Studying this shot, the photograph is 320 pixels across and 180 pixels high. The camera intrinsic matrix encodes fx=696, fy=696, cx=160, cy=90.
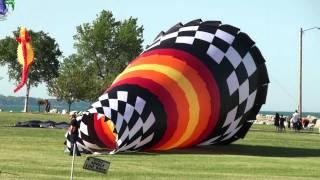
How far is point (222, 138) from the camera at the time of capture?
80.4 ft

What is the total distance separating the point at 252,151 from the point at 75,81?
56167 millimetres

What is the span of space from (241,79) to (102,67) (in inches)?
2260

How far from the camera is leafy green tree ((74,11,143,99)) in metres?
78.9

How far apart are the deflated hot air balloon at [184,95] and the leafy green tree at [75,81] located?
53.1m

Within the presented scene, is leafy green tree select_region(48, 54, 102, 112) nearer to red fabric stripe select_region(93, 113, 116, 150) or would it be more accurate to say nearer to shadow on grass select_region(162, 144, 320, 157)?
shadow on grass select_region(162, 144, 320, 157)

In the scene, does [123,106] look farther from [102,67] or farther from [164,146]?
[102,67]

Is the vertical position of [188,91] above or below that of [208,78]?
below

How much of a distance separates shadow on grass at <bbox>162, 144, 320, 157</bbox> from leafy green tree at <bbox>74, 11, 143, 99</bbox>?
51781 millimetres

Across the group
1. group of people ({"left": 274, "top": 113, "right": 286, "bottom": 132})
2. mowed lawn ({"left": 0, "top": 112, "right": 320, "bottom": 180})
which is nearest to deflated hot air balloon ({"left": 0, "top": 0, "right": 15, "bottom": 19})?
mowed lawn ({"left": 0, "top": 112, "right": 320, "bottom": 180})

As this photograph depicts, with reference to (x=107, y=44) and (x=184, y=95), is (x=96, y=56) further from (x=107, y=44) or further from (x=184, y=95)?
(x=184, y=95)

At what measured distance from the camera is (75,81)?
79875 mm

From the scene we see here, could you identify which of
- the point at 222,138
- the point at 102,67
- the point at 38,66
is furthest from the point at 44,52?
the point at 222,138

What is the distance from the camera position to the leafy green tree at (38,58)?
86188 millimetres

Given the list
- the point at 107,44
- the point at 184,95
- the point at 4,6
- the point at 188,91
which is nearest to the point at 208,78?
the point at 188,91
